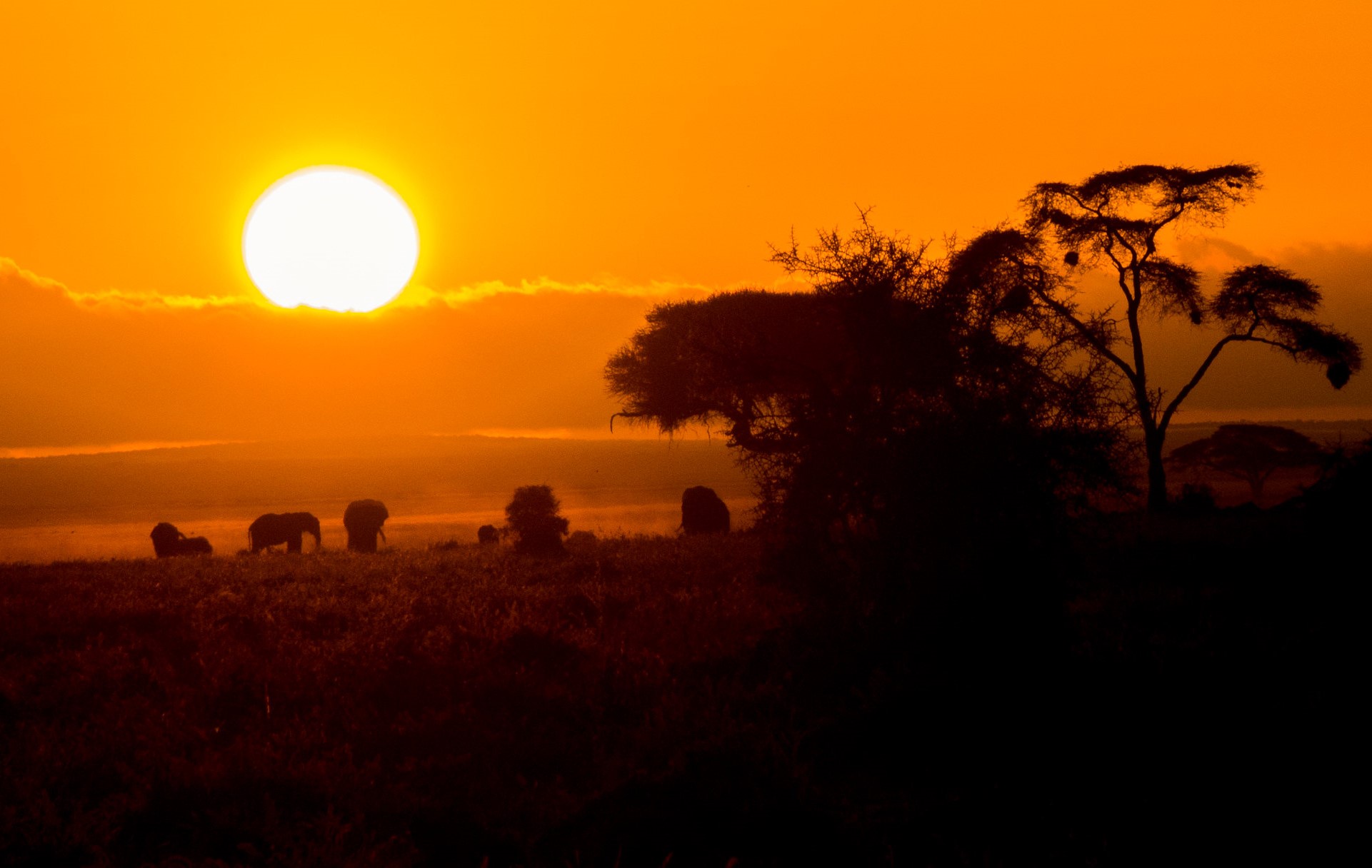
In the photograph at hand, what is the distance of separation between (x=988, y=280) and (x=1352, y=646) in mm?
9800

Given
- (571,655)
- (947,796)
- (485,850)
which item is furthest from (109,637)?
(947,796)

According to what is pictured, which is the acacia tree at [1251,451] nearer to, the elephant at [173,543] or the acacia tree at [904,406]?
the acacia tree at [904,406]

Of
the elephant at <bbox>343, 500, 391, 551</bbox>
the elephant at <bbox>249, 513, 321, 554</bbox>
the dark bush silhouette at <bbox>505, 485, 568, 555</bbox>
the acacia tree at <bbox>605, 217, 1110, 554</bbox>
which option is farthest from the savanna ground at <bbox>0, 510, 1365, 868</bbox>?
the elephant at <bbox>343, 500, 391, 551</bbox>

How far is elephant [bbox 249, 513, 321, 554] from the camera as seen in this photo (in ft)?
120

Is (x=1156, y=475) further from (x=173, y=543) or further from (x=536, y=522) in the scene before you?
(x=173, y=543)

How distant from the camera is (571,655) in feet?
39.1

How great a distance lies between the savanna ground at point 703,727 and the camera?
6949 millimetres

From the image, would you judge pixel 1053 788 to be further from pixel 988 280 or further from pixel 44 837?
pixel 988 280

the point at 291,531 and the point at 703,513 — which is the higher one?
the point at 703,513

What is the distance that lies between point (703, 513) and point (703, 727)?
72.1 ft

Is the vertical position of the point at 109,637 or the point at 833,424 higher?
the point at 833,424

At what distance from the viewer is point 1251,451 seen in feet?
152

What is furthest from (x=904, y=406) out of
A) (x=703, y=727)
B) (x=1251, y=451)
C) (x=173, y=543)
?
(x=1251, y=451)

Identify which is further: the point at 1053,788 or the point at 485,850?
the point at 1053,788
